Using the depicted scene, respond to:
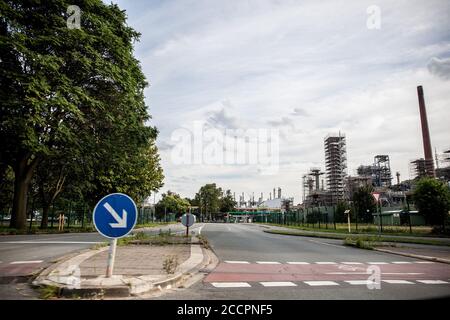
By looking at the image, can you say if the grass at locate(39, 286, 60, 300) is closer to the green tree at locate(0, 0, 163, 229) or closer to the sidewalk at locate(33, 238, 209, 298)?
the sidewalk at locate(33, 238, 209, 298)

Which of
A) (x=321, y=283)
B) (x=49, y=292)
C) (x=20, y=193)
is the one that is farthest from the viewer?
(x=20, y=193)

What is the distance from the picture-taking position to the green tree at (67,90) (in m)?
17.6

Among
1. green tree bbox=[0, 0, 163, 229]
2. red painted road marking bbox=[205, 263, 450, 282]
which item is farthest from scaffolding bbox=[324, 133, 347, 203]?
red painted road marking bbox=[205, 263, 450, 282]

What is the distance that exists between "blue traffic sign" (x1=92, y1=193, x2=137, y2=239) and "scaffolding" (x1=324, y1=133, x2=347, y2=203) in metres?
119

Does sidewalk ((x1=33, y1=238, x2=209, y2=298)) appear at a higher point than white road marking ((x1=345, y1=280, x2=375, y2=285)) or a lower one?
higher

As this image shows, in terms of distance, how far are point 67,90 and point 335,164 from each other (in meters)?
116

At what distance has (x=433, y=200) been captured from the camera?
26812 mm

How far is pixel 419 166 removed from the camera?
104 metres

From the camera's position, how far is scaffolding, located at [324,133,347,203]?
393 feet

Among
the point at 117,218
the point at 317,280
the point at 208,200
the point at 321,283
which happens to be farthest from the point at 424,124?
the point at 208,200

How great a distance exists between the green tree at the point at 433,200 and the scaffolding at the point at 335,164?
92194 millimetres

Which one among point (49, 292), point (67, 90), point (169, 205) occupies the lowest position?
point (49, 292)

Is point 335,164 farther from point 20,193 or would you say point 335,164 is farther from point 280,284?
point 280,284

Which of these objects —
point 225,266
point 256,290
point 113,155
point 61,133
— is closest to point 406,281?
point 256,290
